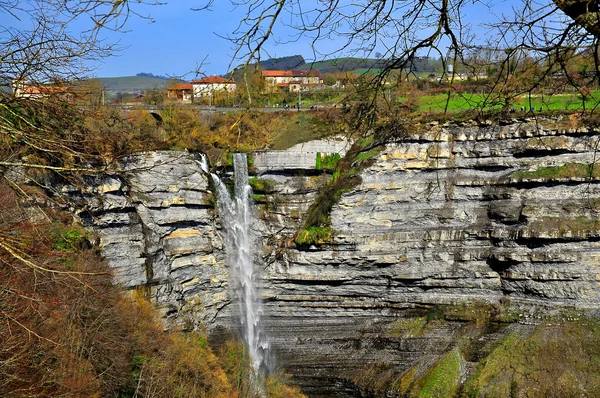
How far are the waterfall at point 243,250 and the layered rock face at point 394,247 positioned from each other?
412 mm

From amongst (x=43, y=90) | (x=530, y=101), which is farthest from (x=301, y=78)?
(x=530, y=101)

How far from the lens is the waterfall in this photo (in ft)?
61.3

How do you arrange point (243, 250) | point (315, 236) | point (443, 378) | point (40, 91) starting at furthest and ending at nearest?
point (243, 250)
point (315, 236)
point (443, 378)
point (40, 91)

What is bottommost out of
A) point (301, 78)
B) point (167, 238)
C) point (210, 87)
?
point (167, 238)

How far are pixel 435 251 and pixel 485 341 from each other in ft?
11.1

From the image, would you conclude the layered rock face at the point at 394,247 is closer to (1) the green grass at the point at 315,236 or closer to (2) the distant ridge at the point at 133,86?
(1) the green grass at the point at 315,236

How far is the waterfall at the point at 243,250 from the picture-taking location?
18.7 metres

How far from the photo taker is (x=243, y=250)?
62.3 ft

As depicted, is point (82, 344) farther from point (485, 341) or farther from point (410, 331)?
point (485, 341)

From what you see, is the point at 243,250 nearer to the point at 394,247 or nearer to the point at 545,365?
the point at 394,247

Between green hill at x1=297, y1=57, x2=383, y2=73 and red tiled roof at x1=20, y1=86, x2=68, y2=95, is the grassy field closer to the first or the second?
green hill at x1=297, y1=57, x2=383, y2=73

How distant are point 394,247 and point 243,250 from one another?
19.4ft

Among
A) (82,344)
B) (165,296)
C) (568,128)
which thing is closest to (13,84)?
(82,344)

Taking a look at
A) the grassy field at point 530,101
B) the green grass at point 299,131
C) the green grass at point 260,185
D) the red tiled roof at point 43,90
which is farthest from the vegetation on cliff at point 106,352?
the green grass at point 299,131
